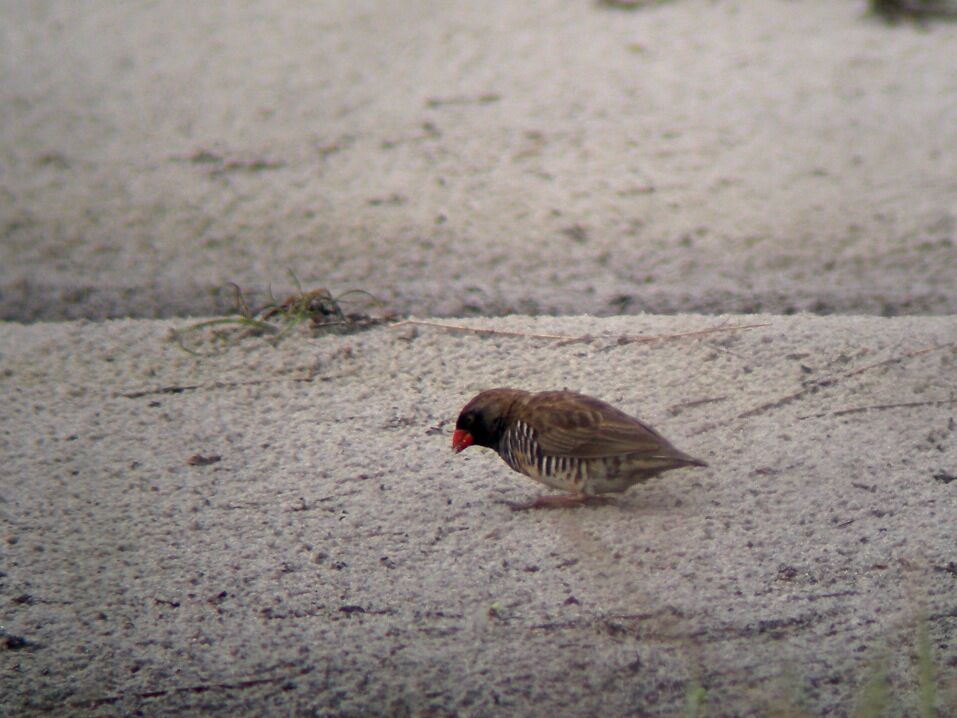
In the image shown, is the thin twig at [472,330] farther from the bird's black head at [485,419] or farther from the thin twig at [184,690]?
the thin twig at [184,690]

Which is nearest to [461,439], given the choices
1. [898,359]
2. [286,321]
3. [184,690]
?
[184,690]

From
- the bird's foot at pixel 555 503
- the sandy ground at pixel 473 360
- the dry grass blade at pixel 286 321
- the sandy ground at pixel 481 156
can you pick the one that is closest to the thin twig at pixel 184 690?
the sandy ground at pixel 473 360

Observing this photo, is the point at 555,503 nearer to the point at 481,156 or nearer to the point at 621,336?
the point at 621,336

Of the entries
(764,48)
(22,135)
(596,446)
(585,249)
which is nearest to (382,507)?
(596,446)

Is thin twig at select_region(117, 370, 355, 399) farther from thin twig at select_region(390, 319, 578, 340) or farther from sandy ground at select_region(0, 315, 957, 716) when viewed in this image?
thin twig at select_region(390, 319, 578, 340)

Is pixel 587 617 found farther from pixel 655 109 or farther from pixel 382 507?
pixel 655 109

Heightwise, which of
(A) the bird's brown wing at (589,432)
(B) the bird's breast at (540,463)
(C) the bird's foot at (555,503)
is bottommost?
(C) the bird's foot at (555,503)

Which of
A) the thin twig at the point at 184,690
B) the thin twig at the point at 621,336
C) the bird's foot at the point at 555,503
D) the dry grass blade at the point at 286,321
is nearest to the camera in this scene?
the thin twig at the point at 184,690

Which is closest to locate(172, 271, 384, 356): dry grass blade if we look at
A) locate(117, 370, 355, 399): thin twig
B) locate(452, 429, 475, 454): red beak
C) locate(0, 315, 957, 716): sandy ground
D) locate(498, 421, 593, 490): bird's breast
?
locate(0, 315, 957, 716): sandy ground
